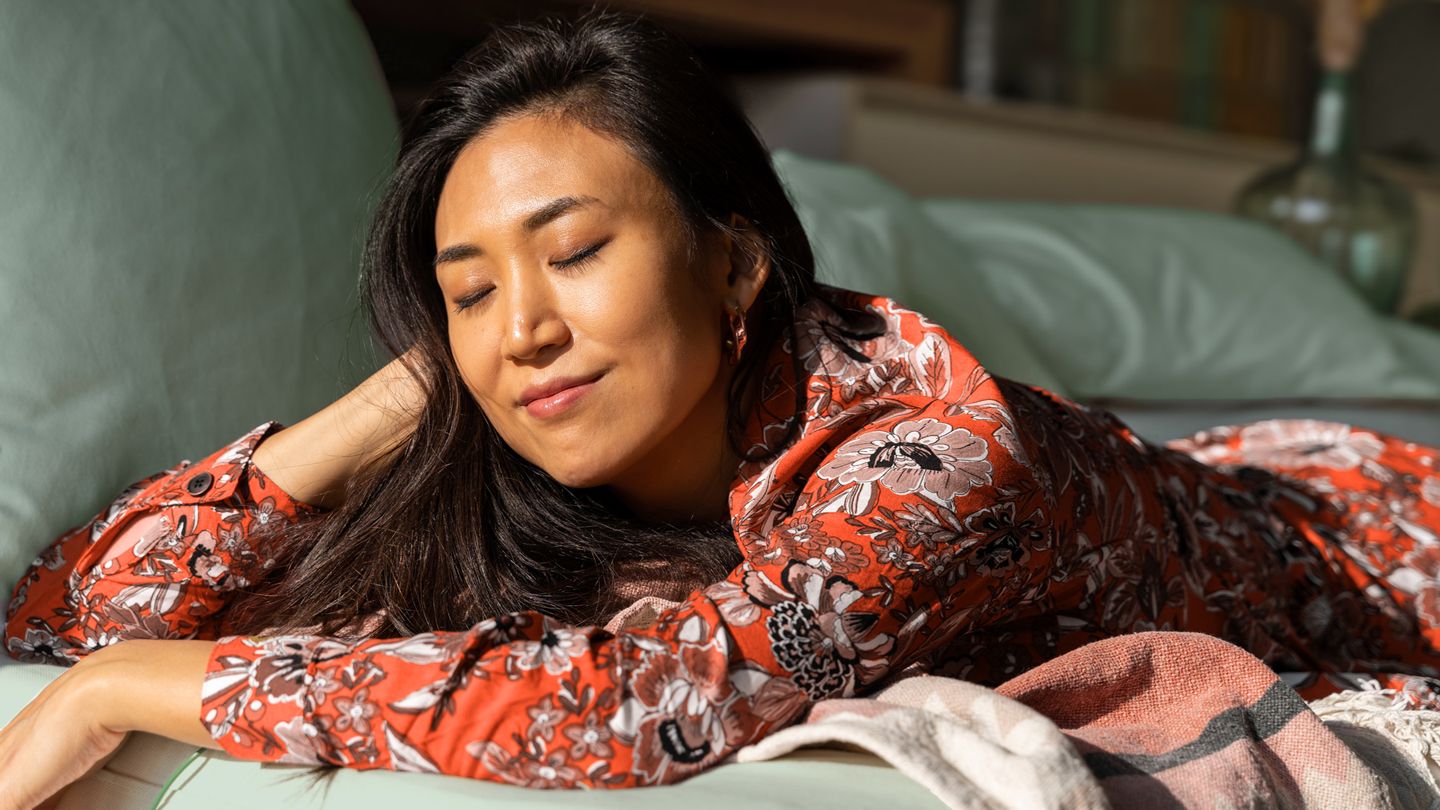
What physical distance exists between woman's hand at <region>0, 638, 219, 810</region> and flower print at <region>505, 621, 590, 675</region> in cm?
18

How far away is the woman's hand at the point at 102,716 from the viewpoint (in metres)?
0.78

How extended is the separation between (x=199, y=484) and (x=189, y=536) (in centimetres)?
4

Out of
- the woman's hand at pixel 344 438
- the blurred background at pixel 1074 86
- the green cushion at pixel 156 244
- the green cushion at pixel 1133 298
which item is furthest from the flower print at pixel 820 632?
the blurred background at pixel 1074 86

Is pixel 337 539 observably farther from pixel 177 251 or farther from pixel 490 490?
pixel 177 251

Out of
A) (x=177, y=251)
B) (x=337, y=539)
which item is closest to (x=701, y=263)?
(x=337, y=539)

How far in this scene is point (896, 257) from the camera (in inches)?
69.4

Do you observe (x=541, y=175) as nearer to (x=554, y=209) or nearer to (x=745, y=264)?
(x=554, y=209)

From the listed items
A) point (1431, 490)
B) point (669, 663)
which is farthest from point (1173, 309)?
point (669, 663)

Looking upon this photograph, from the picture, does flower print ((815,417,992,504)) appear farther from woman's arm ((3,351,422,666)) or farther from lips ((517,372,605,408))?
woman's arm ((3,351,422,666))

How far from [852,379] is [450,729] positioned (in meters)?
0.41

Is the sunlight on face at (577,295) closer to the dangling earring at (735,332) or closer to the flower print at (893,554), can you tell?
the dangling earring at (735,332)

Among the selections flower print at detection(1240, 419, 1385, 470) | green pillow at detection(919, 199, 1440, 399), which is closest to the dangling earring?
flower print at detection(1240, 419, 1385, 470)

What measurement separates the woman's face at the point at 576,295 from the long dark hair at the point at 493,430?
1.2 inches

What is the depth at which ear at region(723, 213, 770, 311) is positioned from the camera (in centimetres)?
101
